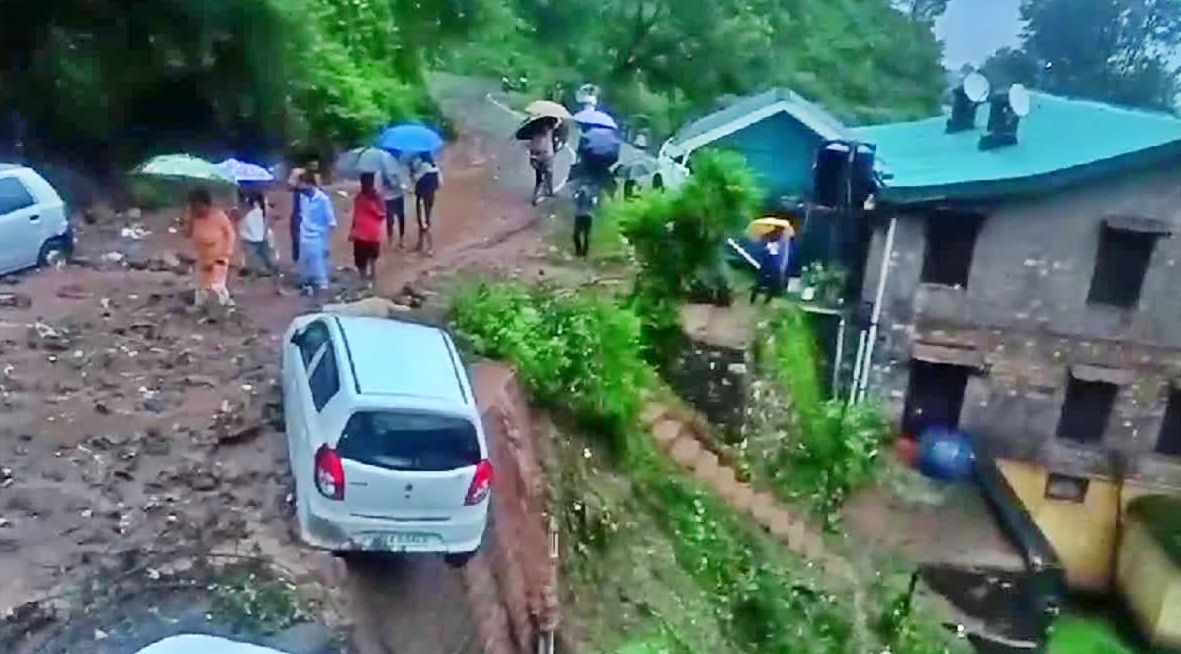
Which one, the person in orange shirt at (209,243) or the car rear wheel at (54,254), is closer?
the person in orange shirt at (209,243)

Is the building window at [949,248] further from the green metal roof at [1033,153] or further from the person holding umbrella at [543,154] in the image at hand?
the person holding umbrella at [543,154]

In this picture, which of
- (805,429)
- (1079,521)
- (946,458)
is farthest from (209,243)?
(1079,521)

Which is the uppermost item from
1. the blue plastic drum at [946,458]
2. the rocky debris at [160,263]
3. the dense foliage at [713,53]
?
the dense foliage at [713,53]

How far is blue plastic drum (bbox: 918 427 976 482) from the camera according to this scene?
1627 centimetres

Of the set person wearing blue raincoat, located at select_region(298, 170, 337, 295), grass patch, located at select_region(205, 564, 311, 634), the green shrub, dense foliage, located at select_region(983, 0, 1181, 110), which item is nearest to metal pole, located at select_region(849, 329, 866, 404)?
the green shrub

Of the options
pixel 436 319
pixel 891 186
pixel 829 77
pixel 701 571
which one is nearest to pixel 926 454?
pixel 891 186

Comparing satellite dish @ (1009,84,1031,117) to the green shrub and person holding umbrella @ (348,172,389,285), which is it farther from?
person holding umbrella @ (348,172,389,285)

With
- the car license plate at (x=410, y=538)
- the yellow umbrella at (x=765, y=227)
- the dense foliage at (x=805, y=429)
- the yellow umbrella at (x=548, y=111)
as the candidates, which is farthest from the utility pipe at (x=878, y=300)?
the car license plate at (x=410, y=538)

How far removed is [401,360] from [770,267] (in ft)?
23.7

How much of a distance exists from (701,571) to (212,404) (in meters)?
4.36

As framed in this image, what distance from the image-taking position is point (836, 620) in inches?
446

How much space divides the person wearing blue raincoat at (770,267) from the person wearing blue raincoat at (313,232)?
5055mm

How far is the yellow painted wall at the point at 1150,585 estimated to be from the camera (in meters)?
14.6

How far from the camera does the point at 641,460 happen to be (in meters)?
11.1
